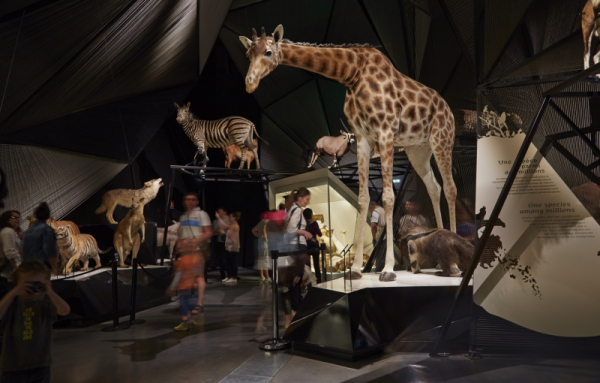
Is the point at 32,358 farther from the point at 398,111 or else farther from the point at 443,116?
the point at 443,116

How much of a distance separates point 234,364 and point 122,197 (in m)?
5.88

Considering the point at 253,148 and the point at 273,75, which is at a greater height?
the point at 273,75

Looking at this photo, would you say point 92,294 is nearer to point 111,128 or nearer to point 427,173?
point 111,128

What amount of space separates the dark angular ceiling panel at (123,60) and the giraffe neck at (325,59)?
13.7 ft

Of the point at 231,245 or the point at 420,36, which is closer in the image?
the point at 420,36

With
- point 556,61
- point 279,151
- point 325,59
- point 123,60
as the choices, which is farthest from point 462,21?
point 279,151

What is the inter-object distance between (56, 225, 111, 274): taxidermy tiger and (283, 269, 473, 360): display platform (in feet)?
13.6

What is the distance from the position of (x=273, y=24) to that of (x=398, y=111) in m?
6.09

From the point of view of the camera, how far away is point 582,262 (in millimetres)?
3432

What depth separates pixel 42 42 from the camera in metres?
6.73

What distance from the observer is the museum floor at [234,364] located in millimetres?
3690

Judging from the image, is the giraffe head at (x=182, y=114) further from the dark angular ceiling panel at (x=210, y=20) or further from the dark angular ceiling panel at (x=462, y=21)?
the dark angular ceiling panel at (x=462, y=21)

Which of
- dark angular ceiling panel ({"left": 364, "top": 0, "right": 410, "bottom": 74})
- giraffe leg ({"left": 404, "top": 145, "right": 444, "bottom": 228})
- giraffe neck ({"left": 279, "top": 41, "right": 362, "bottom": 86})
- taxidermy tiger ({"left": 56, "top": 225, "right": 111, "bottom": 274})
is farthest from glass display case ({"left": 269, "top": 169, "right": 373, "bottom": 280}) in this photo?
taxidermy tiger ({"left": 56, "top": 225, "right": 111, "bottom": 274})

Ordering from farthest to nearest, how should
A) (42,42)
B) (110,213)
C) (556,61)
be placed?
(110,213) → (42,42) → (556,61)
